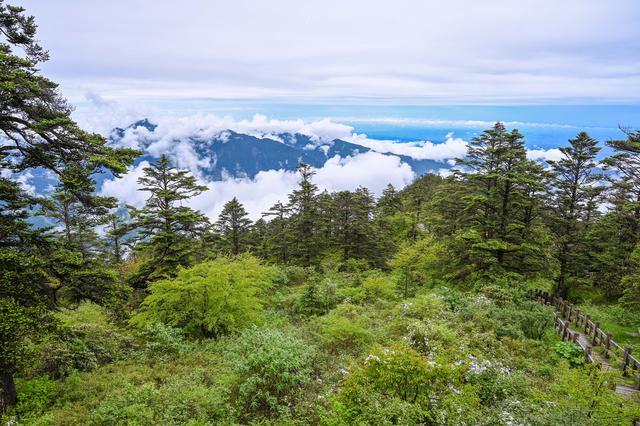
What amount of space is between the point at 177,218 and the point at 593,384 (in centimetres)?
1983

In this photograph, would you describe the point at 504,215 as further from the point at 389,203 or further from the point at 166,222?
the point at 389,203

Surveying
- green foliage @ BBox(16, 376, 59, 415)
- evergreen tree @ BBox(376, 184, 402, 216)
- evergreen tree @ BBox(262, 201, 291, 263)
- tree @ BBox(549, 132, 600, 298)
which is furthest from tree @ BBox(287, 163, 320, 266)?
green foliage @ BBox(16, 376, 59, 415)

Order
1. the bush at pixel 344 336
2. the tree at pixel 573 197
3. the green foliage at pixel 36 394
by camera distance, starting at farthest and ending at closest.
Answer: the tree at pixel 573 197, the bush at pixel 344 336, the green foliage at pixel 36 394

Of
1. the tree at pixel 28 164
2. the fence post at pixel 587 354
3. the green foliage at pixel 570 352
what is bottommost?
the green foliage at pixel 570 352

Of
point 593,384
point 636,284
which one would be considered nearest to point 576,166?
point 636,284

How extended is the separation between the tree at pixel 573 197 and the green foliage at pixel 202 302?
22896 millimetres

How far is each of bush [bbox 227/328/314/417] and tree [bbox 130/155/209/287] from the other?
1165cm

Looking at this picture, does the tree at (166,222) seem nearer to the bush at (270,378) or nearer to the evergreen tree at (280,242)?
the bush at (270,378)

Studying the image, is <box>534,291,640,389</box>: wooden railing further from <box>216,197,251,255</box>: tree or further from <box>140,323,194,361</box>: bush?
<box>216,197,251,255</box>: tree

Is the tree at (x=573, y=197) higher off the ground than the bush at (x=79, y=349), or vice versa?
the tree at (x=573, y=197)

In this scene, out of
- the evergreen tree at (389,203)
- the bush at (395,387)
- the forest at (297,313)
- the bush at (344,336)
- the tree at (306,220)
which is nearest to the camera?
the bush at (395,387)

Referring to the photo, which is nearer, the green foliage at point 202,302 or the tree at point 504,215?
the green foliage at point 202,302

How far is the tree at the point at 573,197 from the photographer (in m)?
25.9

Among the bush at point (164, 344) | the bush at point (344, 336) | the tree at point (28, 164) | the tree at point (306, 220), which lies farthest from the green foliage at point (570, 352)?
the tree at point (306, 220)
